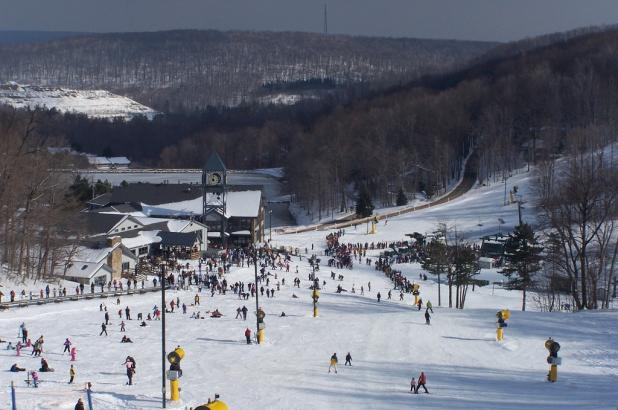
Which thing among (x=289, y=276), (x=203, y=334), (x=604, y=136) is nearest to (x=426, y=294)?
(x=289, y=276)

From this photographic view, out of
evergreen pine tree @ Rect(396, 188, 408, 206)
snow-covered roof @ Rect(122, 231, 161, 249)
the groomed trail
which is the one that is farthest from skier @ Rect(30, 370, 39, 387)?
evergreen pine tree @ Rect(396, 188, 408, 206)

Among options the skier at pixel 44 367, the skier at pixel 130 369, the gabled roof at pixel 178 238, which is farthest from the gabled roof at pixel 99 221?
the skier at pixel 130 369

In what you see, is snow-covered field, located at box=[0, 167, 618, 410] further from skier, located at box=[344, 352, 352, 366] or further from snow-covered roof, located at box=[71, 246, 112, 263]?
snow-covered roof, located at box=[71, 246, 112, 263]

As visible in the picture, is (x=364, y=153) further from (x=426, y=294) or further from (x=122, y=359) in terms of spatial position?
(x=122, y=359)

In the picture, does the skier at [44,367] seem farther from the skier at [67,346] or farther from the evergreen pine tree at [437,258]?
the evergreen pine tree at [437,258]

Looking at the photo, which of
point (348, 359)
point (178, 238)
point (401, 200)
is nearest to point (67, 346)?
point (348, 359)

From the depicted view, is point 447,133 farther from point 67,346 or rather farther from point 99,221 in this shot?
point 67,346
